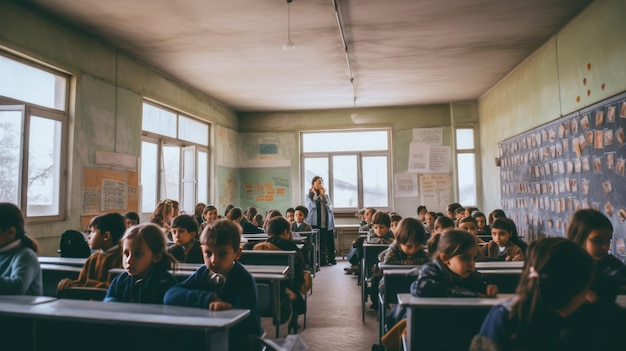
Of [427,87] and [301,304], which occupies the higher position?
[427,87]

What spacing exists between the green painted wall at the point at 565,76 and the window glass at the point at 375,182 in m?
2.23

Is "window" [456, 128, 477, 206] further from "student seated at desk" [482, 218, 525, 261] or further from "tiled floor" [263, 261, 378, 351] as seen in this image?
"student seated at desk" [482, 218, 525, 261]

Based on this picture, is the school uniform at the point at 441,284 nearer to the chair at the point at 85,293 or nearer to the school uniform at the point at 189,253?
the chair at the point at 85,293

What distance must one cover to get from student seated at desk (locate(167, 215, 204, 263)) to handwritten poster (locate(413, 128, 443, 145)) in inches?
253

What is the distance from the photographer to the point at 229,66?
5934mm

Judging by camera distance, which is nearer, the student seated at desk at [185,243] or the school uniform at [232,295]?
the school uniform at [232,295]

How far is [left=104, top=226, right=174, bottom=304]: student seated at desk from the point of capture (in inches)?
70.7

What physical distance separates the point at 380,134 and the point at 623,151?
5.64 m

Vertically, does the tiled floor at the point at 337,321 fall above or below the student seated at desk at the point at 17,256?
below

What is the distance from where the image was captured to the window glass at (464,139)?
8.49 meters

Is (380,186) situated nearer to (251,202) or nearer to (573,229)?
(251,202)

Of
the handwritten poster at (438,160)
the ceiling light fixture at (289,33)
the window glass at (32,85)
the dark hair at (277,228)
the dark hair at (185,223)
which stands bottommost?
the dark hair at (277,228)

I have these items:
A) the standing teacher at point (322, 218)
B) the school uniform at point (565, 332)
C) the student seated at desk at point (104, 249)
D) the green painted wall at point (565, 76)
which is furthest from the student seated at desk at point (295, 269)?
the standing teacher at point (322, 218)

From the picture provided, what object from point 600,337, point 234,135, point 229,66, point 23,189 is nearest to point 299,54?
point 229,66
